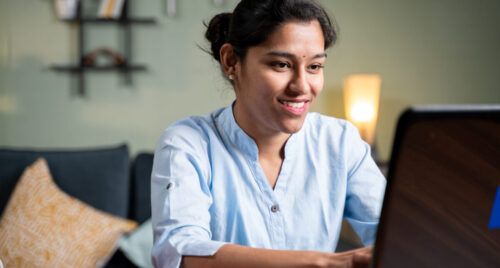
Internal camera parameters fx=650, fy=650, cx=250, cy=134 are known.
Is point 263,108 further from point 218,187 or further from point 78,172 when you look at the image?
point 78,172

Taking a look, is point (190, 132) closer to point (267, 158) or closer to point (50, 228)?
point (267, 158)

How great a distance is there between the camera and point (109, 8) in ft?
10.9

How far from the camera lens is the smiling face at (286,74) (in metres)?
1.24

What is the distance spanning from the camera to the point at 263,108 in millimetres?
1295

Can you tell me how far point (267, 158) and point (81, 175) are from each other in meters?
1.64

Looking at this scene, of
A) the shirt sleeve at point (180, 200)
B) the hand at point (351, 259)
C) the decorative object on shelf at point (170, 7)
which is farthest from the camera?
the decorative object on shelf at point (170, 7)

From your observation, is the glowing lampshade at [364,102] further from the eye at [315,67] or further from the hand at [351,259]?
the hand at [351,259]

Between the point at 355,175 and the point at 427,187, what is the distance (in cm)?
79

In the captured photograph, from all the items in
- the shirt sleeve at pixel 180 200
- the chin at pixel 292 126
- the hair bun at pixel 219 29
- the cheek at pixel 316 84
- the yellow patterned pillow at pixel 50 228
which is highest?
the hair bun at pixel 219 29

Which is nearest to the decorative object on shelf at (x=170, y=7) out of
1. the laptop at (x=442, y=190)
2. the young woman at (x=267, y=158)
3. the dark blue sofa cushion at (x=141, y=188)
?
the dark blue sofa cushion at (x=141, y=188)

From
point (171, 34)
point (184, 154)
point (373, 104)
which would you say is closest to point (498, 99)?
point (373, 104)

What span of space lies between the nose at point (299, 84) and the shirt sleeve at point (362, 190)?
10.4 inches

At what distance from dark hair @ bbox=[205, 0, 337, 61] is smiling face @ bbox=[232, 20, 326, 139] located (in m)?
0.01

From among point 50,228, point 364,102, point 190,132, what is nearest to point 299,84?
point 190,132
